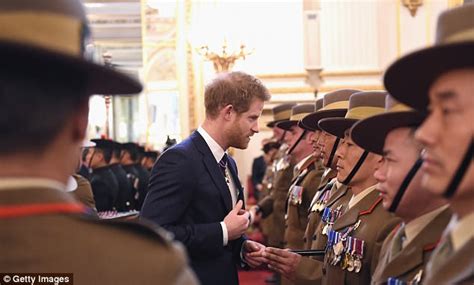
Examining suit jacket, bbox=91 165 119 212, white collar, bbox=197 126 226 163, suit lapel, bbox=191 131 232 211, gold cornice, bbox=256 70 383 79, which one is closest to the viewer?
suit lapel, bbox=191 131 232 211

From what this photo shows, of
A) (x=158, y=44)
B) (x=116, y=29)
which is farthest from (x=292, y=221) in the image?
(x=116, y=29)

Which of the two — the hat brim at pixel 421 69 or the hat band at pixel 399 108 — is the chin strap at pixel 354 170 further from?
the hat brim at pixel 421 69

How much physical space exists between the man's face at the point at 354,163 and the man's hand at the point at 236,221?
0.47 meters

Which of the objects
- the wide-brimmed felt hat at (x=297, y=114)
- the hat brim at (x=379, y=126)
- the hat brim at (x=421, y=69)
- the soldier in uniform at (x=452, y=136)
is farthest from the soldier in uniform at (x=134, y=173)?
the soldier in uniform at (x=452, y=136)

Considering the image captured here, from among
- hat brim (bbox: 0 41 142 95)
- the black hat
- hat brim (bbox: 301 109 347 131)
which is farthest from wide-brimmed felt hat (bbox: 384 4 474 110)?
the black hat

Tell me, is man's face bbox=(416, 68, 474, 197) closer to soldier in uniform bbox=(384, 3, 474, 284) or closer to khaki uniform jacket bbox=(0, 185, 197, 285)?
soldier in uniform bbox=(384, 3, 474, 284)

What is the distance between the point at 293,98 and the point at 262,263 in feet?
24.2

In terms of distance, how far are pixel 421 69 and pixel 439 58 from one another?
0.27 ft

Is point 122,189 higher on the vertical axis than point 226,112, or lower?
lower

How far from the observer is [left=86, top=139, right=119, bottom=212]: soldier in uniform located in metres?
8.07

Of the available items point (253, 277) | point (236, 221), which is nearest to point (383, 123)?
point (236, 221)

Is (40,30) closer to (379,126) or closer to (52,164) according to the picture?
(52,164)

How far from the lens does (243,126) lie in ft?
12.0

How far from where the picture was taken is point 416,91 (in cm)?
202
